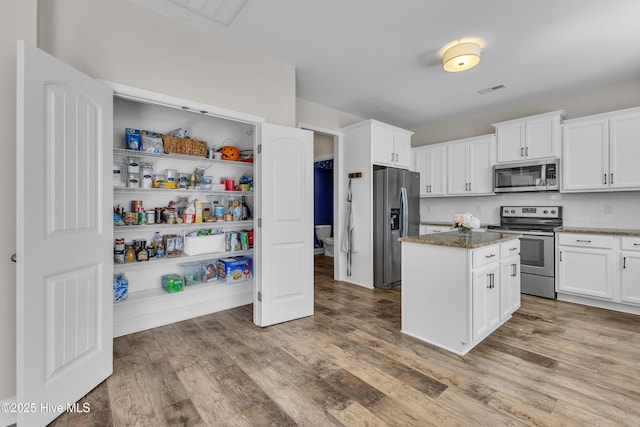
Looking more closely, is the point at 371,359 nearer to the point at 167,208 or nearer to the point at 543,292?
the point at 167,208

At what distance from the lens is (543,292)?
369 cm

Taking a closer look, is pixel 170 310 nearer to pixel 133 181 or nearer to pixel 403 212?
pixel 133 181

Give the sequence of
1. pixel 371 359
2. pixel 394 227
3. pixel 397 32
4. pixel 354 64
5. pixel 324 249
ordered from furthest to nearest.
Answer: pixel 324 249 < pixel 394 227 < pixel 354 64 < pixel 397 32 < pixel 371 359

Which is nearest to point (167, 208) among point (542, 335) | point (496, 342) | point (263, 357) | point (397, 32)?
point (263, 357)

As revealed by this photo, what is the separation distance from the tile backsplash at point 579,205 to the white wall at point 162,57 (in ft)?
11.6

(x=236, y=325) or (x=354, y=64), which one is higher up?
(x=354, y=64)

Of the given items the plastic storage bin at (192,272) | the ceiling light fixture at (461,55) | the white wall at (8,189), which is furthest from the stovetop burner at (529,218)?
the white wall at (8,189)

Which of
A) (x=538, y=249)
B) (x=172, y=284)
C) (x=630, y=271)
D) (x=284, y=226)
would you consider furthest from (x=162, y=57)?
(x=630, y=271)

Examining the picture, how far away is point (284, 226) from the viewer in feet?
9.49

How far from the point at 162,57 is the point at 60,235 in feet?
5.47

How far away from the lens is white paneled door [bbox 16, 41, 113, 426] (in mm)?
1415

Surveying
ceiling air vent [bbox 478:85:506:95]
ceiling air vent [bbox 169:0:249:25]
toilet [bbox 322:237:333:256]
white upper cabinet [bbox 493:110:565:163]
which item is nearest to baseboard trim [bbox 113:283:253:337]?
ceiling air vent [bbox 169:0:249:25]

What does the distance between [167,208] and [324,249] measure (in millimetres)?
4566

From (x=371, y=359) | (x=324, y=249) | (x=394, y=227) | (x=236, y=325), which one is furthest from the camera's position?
(x=324, y=249)
